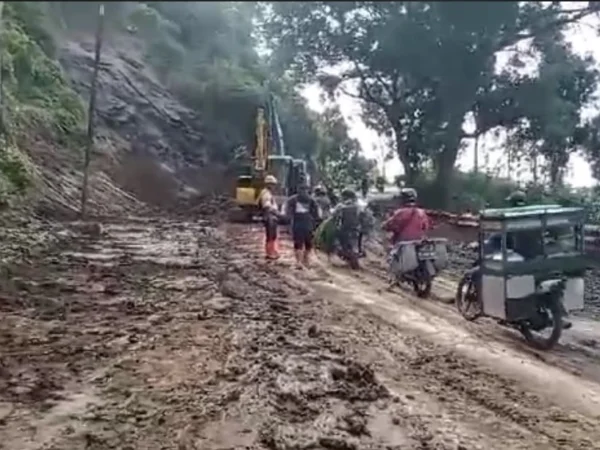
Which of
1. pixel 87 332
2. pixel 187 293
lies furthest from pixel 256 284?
pixel 87 332

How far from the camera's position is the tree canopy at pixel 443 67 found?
232cm

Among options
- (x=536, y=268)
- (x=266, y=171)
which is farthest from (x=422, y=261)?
(x=266, y=171)

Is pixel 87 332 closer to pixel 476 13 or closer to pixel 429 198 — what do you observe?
pixel 429 198

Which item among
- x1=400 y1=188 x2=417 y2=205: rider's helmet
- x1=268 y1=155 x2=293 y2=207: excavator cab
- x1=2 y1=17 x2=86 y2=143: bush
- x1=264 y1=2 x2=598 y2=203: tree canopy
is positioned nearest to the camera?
x1=264 y1=2 x2=598 y2=203: tree canopy

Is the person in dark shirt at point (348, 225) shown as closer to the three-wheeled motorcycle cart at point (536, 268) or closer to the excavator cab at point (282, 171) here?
the three-wheeled motorcycle cart at point (536, 268)

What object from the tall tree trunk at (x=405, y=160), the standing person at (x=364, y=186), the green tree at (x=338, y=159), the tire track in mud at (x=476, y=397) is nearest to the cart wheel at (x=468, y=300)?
the tire track in mud at (x=476, y=397)

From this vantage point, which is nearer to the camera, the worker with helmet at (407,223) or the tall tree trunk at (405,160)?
the tall tree trunk at (405,160)

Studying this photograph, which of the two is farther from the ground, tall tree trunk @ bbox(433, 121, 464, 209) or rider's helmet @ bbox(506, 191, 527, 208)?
tall tree trunk @ bbox(433, 121, 464, 209)

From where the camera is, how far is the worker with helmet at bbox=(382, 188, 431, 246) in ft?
32.4

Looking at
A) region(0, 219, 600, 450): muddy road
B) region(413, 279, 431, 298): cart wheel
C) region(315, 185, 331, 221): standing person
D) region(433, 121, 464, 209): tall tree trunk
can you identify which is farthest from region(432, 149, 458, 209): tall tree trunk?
region(315, 185, 331, 221): standing person

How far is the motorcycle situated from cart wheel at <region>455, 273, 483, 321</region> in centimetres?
149

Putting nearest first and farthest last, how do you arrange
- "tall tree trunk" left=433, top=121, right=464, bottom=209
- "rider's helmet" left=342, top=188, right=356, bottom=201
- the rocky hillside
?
"tall tree trunk" left=433, top=121, right=464, bottom=209, "rider's helmet" left=342, top=188, right=356, bottom=201, the rocky hillside

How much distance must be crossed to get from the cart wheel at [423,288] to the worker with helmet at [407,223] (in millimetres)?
537

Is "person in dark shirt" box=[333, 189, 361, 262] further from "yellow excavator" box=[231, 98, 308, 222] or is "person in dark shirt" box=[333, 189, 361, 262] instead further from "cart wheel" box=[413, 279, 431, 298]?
"yellow excavator" box=[231, 98, 308, 222]
